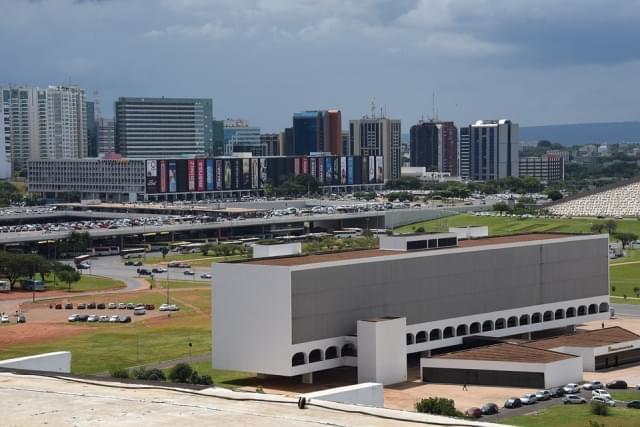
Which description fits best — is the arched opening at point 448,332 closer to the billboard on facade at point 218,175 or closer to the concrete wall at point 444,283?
the concrete wall at point 444,283

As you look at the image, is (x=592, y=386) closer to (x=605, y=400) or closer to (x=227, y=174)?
(x=605, y=400)

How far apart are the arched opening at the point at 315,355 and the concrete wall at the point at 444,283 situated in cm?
57

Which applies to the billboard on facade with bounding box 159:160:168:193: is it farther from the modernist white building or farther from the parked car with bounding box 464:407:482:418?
the parked car with bounding box 464:407:482:418

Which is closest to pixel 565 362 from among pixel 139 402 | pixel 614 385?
pixel 614 385

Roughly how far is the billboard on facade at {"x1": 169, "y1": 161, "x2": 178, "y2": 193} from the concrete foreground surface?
505ft

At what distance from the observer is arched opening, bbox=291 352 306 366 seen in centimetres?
5056

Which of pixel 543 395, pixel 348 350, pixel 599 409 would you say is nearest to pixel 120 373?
pixel 348 350

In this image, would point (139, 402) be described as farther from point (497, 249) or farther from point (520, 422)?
point (497, 249)

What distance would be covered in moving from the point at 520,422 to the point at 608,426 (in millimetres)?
3116

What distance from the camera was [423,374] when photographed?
5228 centimetres

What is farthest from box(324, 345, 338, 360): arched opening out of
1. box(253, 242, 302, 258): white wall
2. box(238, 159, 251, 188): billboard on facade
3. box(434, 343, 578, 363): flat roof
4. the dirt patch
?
box(238, 159, 251, 188): billboard on facade

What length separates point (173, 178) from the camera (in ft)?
583

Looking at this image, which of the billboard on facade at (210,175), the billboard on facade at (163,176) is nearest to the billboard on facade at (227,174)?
the billboard on facade at (210,175)

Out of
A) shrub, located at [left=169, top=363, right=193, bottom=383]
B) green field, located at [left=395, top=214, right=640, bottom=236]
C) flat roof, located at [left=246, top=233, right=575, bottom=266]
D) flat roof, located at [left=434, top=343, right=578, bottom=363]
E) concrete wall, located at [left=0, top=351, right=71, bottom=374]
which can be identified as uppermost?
flat roof, located at [left=246, top=233, right=575, bottom=266]
